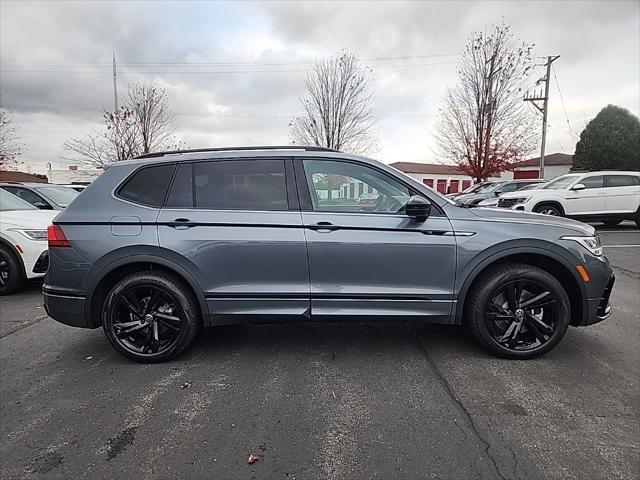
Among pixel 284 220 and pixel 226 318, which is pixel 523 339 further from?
pixel 226 318

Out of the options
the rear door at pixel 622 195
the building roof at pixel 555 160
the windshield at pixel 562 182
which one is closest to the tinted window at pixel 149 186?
the windshield at pixel 562 182

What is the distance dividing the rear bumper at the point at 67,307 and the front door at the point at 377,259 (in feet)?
6.32

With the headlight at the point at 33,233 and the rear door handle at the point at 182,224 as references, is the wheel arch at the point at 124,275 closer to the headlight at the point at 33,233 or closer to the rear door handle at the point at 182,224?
the rear door handle at the point at 182,224

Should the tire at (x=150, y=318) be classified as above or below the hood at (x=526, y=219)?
below

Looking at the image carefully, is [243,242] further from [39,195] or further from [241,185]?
[39,195]

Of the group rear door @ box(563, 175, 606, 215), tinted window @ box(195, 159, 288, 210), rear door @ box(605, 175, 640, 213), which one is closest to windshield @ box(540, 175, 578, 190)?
rear door @ box(563, 175, 606, 215)

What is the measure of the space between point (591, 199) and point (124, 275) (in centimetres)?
1281

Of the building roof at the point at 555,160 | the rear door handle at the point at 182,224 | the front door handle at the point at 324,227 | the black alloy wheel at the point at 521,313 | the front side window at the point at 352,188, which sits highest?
the building roof at the point at 555,160

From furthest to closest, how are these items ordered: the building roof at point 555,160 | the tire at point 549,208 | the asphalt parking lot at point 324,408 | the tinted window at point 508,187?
the building roof at point 555,160
the tinted window at point 508,187
the tire at point 549,208
the asphalt parking lot at point 324,408

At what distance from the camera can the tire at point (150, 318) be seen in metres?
3.23

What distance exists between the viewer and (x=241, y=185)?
3.30m

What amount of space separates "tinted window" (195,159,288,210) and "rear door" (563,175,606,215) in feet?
36.8

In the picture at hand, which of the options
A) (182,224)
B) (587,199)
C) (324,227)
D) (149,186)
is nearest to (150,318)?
(182,224)

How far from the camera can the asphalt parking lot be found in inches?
83.0
